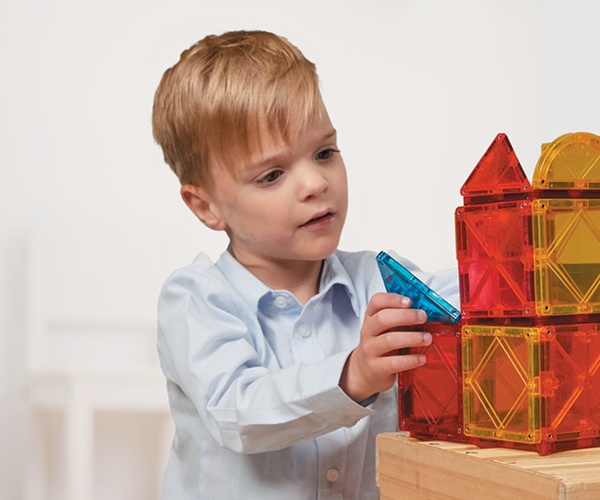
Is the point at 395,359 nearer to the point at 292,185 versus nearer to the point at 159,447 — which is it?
the point at 292,185

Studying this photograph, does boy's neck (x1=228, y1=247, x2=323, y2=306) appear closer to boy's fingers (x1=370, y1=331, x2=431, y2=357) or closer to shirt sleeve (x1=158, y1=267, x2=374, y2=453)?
shirt sleeve (x1=158, y1=267, x2=374, y2=453)

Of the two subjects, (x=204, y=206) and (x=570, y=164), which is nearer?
(x=570, y=164)

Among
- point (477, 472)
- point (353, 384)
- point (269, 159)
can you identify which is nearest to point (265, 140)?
point (269, 159)

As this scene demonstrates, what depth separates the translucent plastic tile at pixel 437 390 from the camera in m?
0.47

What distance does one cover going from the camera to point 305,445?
2.27ft

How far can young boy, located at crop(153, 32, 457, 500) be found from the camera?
605mm

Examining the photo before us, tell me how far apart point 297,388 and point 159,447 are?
1.09 meters

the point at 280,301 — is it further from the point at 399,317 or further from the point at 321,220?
the point at 399,317

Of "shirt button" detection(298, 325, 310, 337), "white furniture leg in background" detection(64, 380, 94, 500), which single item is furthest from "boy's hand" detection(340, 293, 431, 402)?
"white furniture leg in background" detection(64, 380, 94, 500)

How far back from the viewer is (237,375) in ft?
1.97

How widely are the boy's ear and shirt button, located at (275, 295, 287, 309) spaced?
0.33ft

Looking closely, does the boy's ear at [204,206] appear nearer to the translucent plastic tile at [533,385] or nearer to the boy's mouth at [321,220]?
the boy's mouth at [321,220]

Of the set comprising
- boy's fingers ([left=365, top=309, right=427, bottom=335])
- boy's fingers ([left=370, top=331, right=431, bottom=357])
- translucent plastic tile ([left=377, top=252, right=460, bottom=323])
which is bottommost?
boy's fingers ([left=370, top=331, right=431, bottom=357])

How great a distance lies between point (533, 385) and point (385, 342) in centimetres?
10
